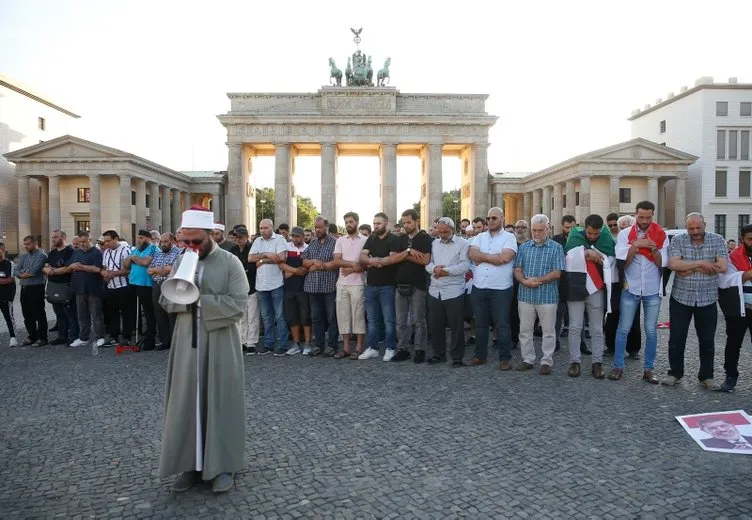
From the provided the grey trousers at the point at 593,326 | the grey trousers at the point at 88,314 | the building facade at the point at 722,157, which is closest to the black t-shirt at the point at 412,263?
the grey trousers at the point at 593,326

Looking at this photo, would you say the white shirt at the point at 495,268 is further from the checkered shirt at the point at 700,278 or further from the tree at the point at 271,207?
the tree at the point at 271,207

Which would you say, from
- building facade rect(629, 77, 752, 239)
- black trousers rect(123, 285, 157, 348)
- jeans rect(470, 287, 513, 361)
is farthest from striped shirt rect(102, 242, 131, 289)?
building facade rect(629, 77, 752, 239)

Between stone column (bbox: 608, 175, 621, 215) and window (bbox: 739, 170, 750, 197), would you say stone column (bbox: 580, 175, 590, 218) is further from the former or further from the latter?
window (bbox: 739, 170, 750, 197)

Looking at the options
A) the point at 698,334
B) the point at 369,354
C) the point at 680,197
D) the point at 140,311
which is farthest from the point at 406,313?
the point at 680,197

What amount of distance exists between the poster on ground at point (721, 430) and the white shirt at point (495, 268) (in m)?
3.37

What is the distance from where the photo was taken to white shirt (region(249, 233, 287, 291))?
9.96 metres

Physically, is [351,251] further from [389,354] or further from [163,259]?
[163,259]

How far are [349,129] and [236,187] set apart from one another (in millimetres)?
11122

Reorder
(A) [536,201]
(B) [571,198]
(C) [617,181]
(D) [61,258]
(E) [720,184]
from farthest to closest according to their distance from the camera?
(A) [536,201]
(E) [720,184]
(B) [571,198]
(C) [617,181]
(D) [61,258]

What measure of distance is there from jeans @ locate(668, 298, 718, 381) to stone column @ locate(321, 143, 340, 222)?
41321 mm

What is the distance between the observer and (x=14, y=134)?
50.3 m

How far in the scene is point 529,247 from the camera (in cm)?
848

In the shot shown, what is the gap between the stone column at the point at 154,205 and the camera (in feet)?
156

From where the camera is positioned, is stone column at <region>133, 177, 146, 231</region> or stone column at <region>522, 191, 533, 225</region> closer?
stone column at <region>133, 177, 146, 231</region>
